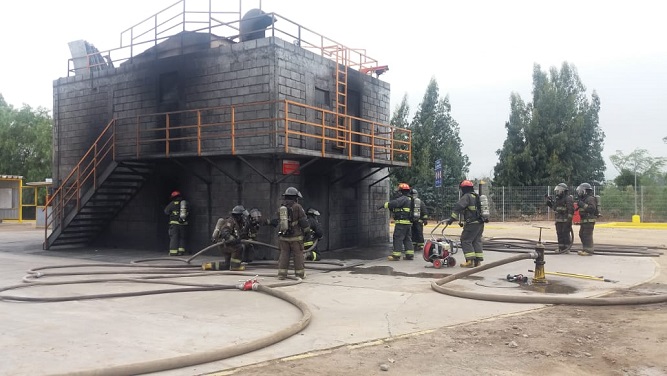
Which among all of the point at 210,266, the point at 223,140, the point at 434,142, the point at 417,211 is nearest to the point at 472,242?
the point at 417,211

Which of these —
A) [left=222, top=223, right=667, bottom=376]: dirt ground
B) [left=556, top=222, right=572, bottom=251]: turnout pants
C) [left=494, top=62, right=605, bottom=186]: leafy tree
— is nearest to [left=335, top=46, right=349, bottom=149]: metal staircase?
[left=556, top=222, right=572, bottom=251]: turnout pants

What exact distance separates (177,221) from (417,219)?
6490mm

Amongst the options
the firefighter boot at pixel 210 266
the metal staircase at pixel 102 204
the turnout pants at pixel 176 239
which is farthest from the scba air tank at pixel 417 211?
the metal staircase at pixel 102 204

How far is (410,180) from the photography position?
3431cm

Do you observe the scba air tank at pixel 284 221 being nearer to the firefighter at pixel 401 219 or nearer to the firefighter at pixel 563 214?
the firefighter at pixel 401 219

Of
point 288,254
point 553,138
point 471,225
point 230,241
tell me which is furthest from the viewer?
point 553,138

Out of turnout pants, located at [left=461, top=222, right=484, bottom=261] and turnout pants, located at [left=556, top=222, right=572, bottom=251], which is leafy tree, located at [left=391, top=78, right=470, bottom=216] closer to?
turnout pants, located at [left=556, top=222, right=572, bottom=251]

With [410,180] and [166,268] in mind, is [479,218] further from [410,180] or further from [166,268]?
[410,180]

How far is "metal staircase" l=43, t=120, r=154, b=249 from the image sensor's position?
14.9 metres

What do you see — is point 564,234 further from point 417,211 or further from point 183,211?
point 183,211

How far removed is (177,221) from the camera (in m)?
14.2

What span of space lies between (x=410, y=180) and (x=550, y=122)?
33.6 feet

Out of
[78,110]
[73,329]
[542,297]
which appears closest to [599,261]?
[542,297]

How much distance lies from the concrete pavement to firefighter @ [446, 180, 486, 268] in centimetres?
43
